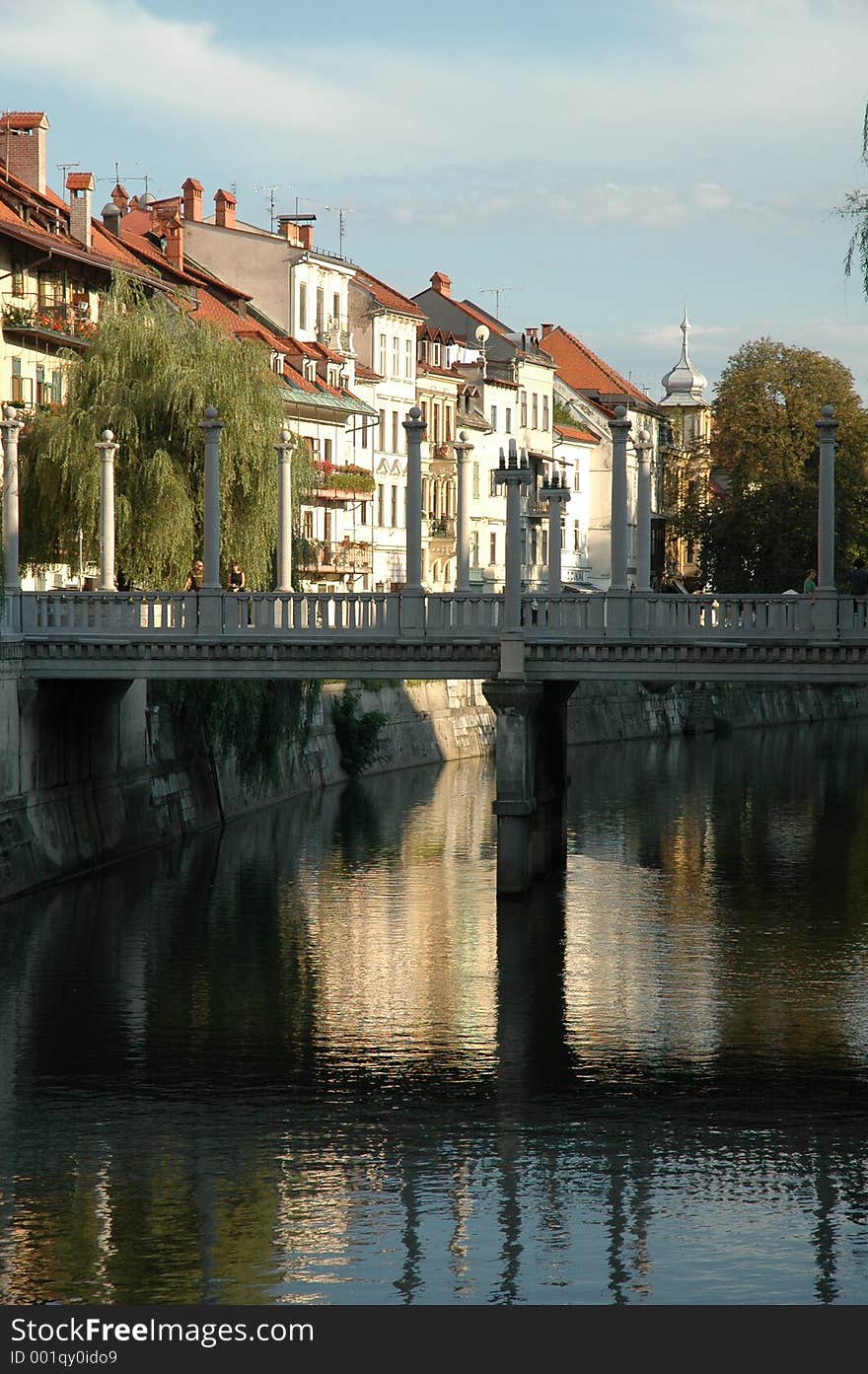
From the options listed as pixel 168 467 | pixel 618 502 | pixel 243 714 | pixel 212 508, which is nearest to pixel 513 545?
pixel 618 502

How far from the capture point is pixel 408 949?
3966 centimetres

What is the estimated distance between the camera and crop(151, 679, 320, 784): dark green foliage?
52375 millimetres

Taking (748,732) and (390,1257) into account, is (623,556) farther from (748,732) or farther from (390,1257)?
(748,732)

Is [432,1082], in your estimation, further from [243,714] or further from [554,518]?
[554,518]

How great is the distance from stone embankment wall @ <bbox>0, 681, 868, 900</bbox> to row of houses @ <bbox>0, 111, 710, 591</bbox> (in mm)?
5418

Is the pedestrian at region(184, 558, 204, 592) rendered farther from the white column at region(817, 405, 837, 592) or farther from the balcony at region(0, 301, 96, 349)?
the white column at region(817, 405, 837, 592)

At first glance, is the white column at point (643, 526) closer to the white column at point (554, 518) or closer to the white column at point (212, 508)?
the white column at point (554, 518)

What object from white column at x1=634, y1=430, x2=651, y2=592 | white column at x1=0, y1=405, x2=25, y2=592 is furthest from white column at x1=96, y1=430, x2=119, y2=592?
white column at x1=634, y1=430, x2=651, y2=592

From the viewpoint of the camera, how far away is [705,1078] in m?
30.3

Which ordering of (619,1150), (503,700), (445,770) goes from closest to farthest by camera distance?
(619,1150) < (503,700) < (445,770)

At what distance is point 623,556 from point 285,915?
963 cm

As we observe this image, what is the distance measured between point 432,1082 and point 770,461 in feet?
245

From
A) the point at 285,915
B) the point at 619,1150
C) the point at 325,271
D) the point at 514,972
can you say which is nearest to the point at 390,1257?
the point at 619,1150

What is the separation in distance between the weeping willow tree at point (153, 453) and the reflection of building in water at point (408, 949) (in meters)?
8.00
